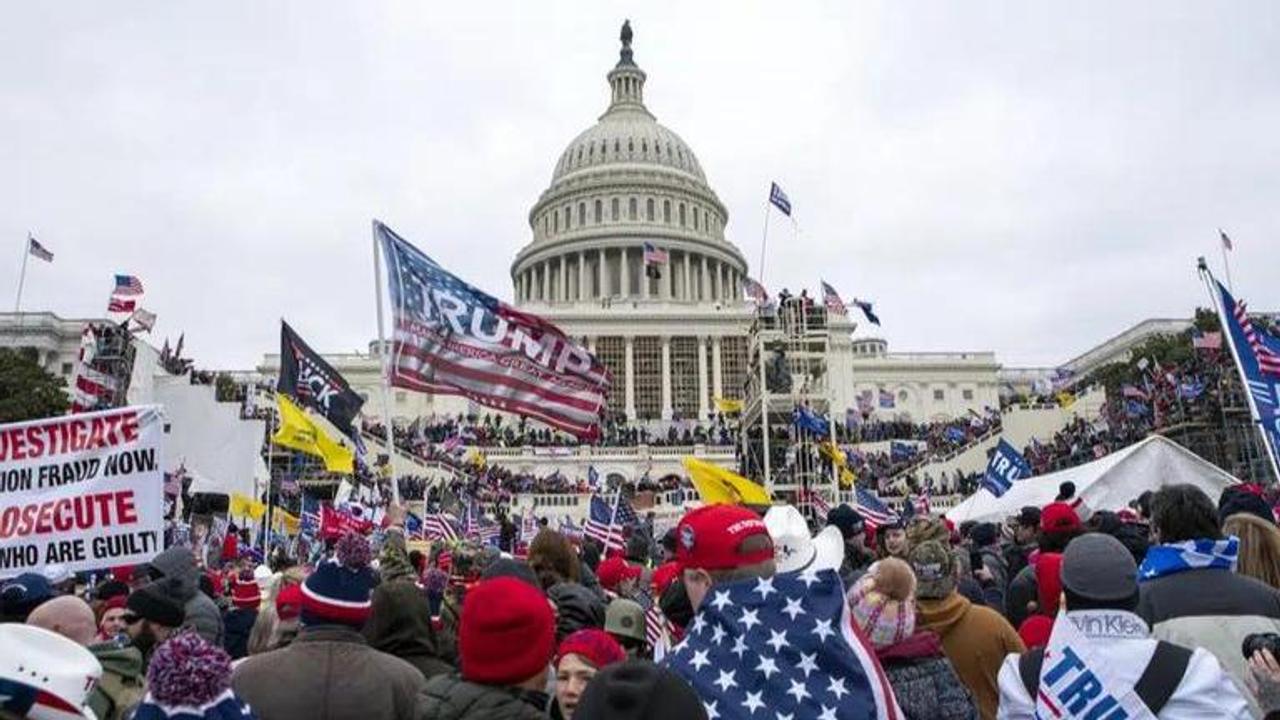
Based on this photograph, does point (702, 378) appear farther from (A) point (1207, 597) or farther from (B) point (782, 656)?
(B) point (782, 656)

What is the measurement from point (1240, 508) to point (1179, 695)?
3.66 metres

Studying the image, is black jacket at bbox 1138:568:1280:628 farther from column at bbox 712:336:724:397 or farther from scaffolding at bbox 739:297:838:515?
column at bbox 712:336:724:397

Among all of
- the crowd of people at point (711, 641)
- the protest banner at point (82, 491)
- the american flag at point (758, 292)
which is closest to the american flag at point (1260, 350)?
the crowd of people at point (711, 641)

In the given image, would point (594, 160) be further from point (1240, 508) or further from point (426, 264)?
point (1240, 508)

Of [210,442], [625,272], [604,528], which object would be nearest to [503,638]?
[604,528]

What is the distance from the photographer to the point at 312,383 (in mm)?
15961

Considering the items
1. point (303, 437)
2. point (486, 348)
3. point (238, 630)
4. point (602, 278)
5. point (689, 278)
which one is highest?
point (689, 278)

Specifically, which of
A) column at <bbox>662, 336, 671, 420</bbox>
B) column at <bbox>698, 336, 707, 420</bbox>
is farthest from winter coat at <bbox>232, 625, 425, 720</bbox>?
column at <bbox>698, 336, 707, 420</bbox>

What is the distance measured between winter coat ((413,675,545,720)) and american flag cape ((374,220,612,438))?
869cm

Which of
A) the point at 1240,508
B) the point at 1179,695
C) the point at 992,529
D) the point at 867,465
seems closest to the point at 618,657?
the point at 1179,695

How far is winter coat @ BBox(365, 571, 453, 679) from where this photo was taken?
459 centimetres

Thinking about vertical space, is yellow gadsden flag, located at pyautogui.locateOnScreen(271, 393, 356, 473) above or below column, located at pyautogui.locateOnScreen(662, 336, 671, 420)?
below

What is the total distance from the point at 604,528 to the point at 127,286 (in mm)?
22439

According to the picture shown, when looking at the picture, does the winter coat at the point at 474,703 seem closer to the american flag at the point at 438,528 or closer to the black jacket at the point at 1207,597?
→ the black jacket at the point at 1207,597
